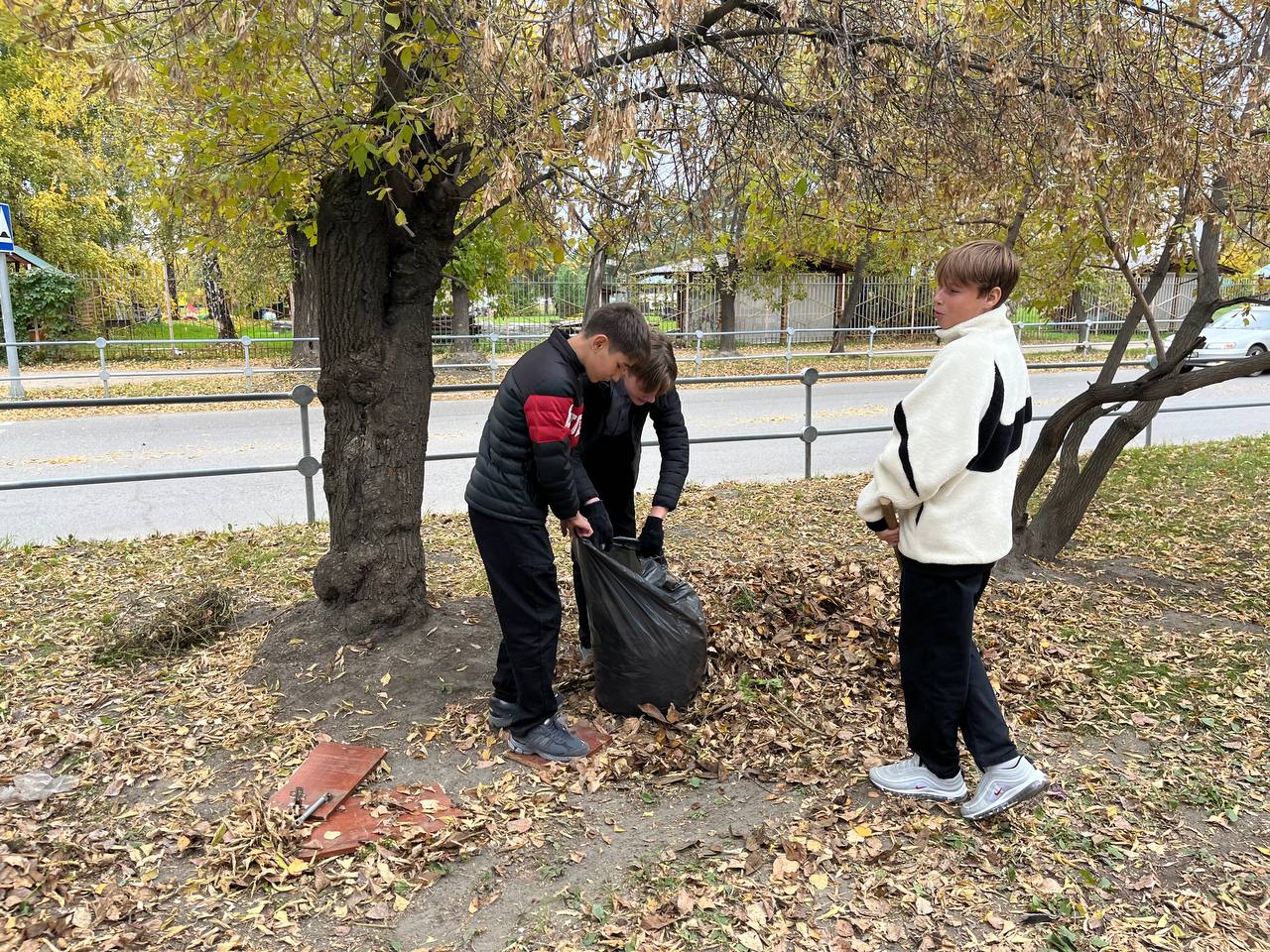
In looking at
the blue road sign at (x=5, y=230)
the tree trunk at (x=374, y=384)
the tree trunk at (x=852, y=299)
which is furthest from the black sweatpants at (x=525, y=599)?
the tree trunk at (x=852, y=299)

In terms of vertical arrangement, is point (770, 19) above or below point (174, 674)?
above

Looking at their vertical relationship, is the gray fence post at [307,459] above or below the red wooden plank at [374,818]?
above

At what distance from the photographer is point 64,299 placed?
21.8 metres

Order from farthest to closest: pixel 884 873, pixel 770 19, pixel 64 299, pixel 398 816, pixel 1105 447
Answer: pixel 64 299 → pixel 1105 447 → pixel 770 19 → pixel 398 816 → pixel 884 873

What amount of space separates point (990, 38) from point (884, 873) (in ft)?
11.7

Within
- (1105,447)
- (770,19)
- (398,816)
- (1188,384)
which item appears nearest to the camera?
(398,816)

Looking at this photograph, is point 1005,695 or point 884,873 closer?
point 884,873

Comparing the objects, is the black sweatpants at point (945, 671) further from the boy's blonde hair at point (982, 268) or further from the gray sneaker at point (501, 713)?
the gray sneaker at point (501, 713)

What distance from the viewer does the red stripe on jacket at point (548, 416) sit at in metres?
3.11

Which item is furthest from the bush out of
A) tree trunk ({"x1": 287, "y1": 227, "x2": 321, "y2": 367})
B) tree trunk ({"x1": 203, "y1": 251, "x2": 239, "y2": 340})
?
tree trunk ({"x1": 287, "y1": 227, "x2": 321, "y2": 367})

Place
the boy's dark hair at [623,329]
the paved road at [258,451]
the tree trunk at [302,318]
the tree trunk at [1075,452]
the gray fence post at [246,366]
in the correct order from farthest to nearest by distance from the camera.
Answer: the tree trunk at [302,318]
the gray fence post at [246,366]
the paved road at [258,451]
the tree trunk at [1075,452]
the boy's dark hair at [623,329]

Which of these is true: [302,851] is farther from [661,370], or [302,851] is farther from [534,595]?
[661,370]

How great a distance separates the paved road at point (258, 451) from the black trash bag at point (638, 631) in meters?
4.27

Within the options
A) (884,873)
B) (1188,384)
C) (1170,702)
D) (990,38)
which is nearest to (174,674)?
(884,873)
